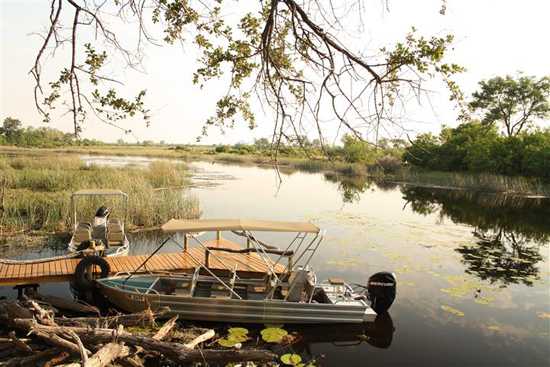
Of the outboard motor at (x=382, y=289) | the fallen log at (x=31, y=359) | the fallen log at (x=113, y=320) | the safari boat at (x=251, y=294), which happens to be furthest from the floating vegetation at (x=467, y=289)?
the fallen log at (x=31, y=359)

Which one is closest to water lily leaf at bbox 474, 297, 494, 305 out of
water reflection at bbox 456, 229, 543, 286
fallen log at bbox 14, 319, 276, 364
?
water reflection at bbox 456, 229, 543, 286

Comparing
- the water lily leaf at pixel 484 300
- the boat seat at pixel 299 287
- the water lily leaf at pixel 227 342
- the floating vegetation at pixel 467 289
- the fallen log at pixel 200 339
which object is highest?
the boat seat at pixel 299 287

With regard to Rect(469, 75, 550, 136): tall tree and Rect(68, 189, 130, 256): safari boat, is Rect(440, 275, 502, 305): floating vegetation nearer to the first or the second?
Rect(68, 189, 130, 256): safari boat

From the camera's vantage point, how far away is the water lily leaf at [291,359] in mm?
7983

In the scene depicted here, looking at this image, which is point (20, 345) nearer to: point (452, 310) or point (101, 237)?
point (101, 237)

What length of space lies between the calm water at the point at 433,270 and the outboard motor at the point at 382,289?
1.42ft

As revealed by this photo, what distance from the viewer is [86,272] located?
10547mm

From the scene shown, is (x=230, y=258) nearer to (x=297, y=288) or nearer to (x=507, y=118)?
(x=297, y=288)

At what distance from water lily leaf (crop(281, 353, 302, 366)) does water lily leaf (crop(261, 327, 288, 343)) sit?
623mm

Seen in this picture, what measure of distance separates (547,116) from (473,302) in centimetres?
5307

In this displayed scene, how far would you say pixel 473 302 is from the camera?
11.7m

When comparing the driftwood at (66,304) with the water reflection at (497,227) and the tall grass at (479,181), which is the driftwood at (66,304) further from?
the tall grass at (479,181)

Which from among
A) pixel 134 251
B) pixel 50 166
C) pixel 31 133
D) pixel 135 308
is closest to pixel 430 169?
pixel 50 166

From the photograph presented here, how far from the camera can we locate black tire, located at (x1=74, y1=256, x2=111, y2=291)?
10430 mm
